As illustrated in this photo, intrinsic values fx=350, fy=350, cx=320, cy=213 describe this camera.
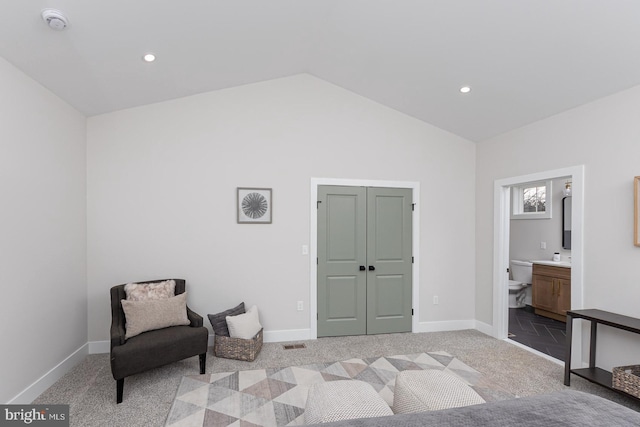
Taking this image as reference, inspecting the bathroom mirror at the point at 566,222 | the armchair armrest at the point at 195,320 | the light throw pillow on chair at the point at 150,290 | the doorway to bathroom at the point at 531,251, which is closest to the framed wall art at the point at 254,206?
the light throw pillow on chair at the point at 150,290

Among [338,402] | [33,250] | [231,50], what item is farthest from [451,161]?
[33,250]

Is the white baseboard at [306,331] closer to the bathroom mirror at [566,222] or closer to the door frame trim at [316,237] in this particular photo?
the door frame trim at [316,237]

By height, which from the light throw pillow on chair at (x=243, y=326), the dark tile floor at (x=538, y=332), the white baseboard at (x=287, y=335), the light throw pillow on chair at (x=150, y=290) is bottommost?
the dark tile floor at (x=538, y=332)

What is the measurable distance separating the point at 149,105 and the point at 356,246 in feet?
9.79

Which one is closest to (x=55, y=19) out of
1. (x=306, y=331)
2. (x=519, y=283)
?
(x=306, y=331)

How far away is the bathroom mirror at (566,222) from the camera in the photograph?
5.55 m

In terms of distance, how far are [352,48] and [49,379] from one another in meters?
4.19

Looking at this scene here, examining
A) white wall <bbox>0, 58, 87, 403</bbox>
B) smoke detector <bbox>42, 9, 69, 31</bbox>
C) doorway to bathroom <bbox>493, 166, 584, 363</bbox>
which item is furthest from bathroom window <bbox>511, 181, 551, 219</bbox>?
white wall <bbox>0, 58, 87, 403</bbox>

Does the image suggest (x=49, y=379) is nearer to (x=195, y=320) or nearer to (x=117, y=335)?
(x=117, y=335)

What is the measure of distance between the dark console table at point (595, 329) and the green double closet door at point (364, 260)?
74.0 inches

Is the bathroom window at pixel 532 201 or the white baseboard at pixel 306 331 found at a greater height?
the bathroom window at pixel 532 201

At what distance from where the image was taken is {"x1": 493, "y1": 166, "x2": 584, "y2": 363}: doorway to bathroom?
3.46 m

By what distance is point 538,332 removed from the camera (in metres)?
4.64

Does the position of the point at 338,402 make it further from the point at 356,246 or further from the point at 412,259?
the point at 412,259
